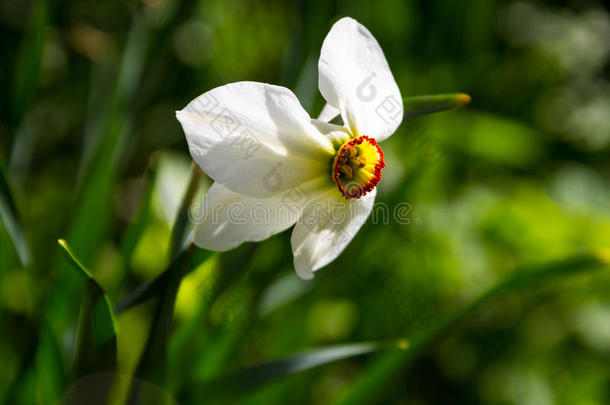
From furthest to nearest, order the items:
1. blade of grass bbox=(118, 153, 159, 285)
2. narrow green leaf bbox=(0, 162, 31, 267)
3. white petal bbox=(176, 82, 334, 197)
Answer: blade of grass bbox=(118, 153, 159, 285), narrow green leaf bbox=(0, 162, 31, 267), white petal bbox=(176, 82, 334, 197)

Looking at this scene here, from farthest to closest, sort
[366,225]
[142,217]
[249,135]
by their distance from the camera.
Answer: [366,225] < [142,217] < [249,135]

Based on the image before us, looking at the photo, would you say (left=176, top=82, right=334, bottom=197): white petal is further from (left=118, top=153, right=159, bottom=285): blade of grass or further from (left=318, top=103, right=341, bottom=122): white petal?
(left=118, top=153, right=159, bottom=285): blade of grass

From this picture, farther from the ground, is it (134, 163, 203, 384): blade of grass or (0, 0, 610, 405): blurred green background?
(134, 163, 203, 384): blade of grass

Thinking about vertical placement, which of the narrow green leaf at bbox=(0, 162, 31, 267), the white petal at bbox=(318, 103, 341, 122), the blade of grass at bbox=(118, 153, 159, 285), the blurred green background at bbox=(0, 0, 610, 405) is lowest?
the blurred green background at bbox=(0, 0, 610, 405)

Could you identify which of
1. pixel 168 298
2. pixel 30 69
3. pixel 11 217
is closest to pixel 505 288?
pixel 168 298

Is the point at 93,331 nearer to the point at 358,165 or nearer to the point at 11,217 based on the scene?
the point at 11,217

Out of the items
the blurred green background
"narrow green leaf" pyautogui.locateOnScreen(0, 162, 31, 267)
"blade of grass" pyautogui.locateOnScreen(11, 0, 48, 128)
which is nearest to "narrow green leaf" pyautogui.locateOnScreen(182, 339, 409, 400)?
the blurred green background

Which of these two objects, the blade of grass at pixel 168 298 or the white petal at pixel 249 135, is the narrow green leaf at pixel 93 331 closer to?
the blade of grass at pixel 168 298
